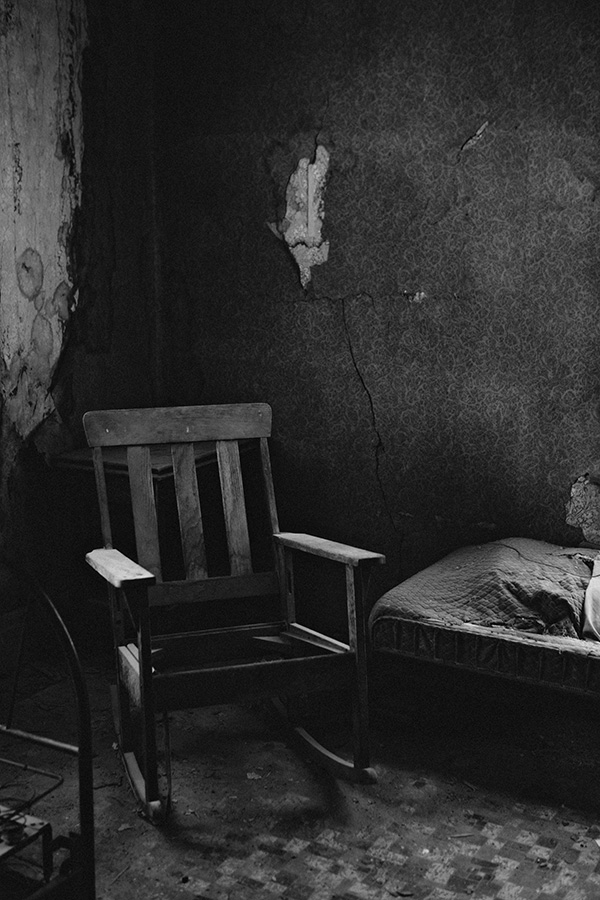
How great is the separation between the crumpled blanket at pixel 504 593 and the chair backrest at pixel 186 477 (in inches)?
18.6

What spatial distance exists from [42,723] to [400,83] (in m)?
2.46

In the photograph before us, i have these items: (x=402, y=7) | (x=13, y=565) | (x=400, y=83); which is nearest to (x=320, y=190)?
(x=400, y=83)

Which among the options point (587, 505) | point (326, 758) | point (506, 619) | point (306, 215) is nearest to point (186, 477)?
point (326, 758)

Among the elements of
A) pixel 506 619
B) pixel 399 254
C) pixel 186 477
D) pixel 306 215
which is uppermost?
pixel 306 215

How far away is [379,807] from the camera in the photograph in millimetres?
2328

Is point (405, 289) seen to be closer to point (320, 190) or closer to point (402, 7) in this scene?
point (320, 190)

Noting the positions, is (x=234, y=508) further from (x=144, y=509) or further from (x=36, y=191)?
(x=36, y=191)

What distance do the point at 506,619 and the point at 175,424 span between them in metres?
1.15

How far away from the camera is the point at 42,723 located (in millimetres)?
2852

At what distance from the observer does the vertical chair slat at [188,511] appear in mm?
2754

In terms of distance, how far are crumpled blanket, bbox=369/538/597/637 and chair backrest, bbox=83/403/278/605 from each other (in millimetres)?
473

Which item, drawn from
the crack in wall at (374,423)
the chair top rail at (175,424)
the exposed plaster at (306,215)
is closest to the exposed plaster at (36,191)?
the chair top rail at (175,424)

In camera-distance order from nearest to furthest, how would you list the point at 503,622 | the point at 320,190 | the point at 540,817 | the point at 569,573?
the point at 540,817 < the point at 503,622 < the point at 569,573 < the point at 320,190

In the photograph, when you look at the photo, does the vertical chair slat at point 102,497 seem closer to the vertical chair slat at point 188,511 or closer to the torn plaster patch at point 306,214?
the vertical chair slat at point 188,511
